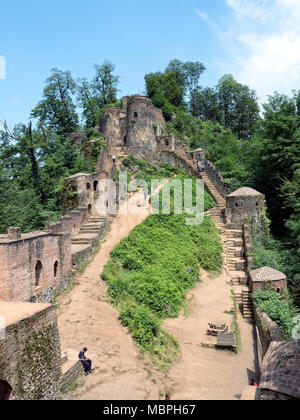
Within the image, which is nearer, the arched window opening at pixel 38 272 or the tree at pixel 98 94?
the arched window opening at pixel 38 272

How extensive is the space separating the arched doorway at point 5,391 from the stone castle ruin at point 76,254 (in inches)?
0.8

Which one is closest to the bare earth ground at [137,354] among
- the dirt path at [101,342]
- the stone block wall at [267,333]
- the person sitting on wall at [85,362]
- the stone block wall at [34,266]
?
the dirt path at [101,342]

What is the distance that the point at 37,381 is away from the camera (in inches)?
301

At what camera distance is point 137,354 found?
1109cm

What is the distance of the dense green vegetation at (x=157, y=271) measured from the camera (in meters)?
12.5

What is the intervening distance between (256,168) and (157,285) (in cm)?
1834

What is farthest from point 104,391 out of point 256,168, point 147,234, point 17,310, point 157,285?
point 256,168

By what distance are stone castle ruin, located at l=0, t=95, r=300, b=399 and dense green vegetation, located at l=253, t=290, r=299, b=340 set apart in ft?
2.05

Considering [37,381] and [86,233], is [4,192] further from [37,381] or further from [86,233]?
Answer: [37,381]

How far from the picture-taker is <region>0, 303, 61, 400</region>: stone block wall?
270 inches

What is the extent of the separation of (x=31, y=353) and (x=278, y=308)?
32.8ft

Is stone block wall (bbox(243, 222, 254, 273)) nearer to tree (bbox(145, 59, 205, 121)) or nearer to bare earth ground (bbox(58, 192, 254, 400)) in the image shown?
bare earth ground (bbox(58, 192, 254, 400))

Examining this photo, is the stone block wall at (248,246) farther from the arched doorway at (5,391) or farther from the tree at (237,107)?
the tree at (237,107)

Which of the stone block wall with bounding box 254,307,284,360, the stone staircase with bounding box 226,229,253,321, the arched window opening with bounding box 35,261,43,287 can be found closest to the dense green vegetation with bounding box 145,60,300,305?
the stone staircase with bounding box 226,229,253,321
